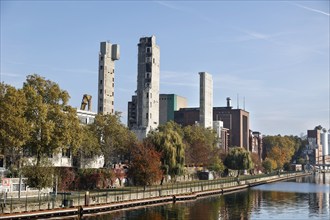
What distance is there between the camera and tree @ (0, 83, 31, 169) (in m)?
71.5

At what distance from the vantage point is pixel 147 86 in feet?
531

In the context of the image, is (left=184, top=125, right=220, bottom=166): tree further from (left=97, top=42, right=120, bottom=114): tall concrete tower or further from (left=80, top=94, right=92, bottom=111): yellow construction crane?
(left=80, top=94, right=92, bottom=111): yellow construction crane

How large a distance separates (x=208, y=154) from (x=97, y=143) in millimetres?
58998

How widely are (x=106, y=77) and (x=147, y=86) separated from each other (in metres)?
14.8

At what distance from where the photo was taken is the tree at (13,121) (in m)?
71.5

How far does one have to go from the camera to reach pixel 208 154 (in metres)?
151

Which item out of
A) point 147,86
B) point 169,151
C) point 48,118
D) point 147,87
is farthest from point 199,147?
point 48,118

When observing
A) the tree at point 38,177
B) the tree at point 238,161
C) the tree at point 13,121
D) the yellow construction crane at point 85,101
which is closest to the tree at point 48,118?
the tree at point 13,121

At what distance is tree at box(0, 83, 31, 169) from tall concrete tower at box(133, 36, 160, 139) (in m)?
83.4

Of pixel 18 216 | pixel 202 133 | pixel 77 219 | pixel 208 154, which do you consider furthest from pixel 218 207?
pixel 202 133

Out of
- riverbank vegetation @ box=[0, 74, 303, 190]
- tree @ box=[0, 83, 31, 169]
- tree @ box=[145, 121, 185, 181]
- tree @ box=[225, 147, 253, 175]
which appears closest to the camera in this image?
tree @ box=[0, 83, 31, 169]

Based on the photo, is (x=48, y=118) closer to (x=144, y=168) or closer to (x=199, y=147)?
(x=144, y=168)

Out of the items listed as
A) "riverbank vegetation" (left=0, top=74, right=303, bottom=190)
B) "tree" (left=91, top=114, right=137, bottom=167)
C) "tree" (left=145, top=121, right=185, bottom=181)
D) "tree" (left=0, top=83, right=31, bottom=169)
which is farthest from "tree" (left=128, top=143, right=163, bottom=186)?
"tree" (left=0, top=83, right=31, bottom=169)

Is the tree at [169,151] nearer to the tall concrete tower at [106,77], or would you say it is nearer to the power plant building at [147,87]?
the power plant building at [147,87]
